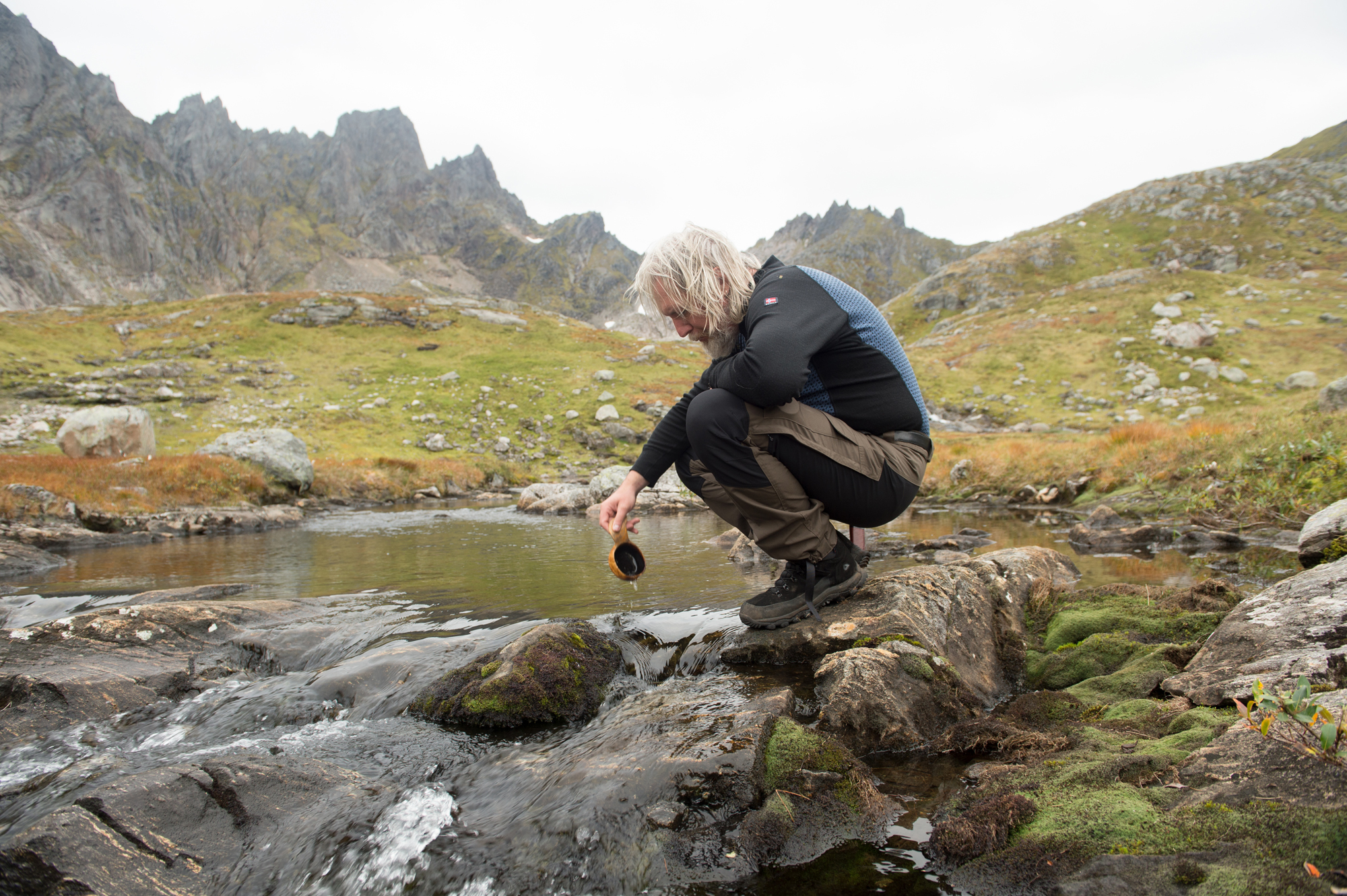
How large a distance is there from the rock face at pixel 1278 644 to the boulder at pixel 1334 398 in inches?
408

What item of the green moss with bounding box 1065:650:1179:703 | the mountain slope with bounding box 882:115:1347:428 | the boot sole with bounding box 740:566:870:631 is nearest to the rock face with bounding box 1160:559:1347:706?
the green moss with bounding box 1065:650:1179:703

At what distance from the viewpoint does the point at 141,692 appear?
13.6 feet

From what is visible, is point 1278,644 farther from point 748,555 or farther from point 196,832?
point 748,555

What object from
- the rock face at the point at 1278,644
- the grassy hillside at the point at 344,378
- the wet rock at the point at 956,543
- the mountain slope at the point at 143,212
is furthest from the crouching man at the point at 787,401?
the mountain slope at the point at 143,212

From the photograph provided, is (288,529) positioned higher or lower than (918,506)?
higher

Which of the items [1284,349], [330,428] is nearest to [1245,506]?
[330,428]

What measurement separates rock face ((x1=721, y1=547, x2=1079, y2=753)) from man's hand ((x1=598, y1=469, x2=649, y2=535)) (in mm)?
1236

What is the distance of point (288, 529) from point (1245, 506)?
1858 cm

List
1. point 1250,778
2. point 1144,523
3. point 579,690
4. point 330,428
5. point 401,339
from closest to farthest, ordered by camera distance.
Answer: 1. point 1250,778
2. point 579,690
3. point 1144,523
4. point 330,428
5. point 401,339

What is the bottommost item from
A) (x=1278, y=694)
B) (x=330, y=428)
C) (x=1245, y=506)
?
(x=1245, y=506)

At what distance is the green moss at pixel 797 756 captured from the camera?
270 cm

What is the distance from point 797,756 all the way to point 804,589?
1.72 m

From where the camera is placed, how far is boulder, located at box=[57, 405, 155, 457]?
64.1 ft

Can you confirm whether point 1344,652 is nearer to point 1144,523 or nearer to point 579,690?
point 579,690
